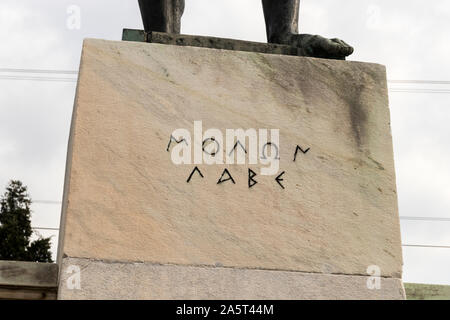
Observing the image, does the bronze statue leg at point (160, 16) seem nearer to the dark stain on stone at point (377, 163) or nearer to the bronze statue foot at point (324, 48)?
the bronze statue foot at point (324, 48)

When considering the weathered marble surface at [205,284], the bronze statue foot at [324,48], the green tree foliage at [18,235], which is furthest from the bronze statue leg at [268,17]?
the green tree foliage at [18,235]

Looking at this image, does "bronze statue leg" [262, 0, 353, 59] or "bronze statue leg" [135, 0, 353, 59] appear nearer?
"bronze statue leg" [262, 0, 353, 59]

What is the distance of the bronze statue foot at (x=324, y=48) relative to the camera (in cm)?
351

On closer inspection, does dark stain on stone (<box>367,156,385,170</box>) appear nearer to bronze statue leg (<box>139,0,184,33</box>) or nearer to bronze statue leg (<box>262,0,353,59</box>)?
bronze statue leg (<box>262,0,353,59</box>)

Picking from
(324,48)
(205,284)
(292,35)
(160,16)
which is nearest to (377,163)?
(324,48)

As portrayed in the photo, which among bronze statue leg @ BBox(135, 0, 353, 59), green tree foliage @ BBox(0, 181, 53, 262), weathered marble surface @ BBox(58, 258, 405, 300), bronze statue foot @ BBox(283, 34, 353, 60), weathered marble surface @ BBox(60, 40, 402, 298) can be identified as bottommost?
weathered marble surface @ BBox(58, 258, 405, 300)

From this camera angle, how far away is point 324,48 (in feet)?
11.5

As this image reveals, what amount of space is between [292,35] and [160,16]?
2.27ft

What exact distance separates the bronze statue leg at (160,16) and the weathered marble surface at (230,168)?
0.52 metres

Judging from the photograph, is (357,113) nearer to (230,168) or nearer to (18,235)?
(230,168)

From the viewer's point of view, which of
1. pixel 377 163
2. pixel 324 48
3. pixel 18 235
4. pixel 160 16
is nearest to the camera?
pixel 377 163

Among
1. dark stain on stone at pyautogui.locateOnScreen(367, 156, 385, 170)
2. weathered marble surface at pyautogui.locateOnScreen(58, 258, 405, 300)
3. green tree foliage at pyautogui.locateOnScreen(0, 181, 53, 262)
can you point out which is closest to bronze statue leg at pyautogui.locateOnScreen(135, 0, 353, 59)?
dark stain on stone at pyautogui.locateOnScreen(367, 156, 385, 170)

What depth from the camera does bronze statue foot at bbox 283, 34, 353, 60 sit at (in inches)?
138
